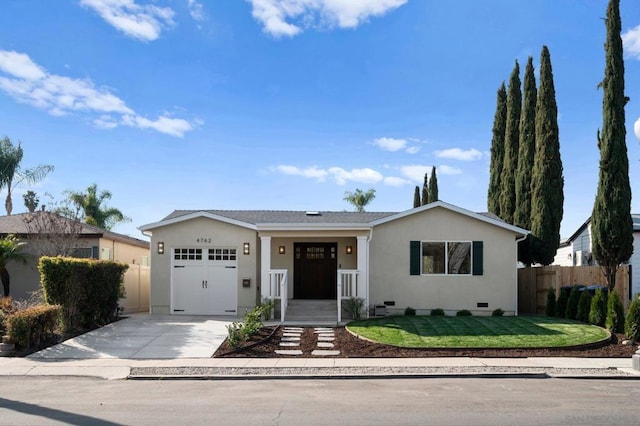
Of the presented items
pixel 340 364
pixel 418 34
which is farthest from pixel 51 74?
pixel 340 364

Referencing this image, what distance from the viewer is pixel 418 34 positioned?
15.1m

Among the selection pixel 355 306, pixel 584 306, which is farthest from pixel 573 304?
pixel 355 306

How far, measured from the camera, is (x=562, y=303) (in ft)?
56.6

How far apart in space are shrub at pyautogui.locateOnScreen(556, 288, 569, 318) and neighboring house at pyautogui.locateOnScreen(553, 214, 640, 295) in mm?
4871

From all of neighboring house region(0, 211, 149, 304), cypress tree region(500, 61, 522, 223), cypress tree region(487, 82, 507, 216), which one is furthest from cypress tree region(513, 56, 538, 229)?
neighboring house region(0, 211, 149, 304)

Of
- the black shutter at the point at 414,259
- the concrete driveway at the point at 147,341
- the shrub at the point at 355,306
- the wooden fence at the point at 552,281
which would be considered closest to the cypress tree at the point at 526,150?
the wooden fence at the point at 552,281

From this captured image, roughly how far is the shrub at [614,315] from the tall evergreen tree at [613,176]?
1317 millimetres

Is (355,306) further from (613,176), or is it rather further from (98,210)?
(98,210)

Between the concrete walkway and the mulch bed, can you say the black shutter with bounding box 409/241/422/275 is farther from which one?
the concrete walkway

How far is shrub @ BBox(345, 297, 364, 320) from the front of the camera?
672 inches

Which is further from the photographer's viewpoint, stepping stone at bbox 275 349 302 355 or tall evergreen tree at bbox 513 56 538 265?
tall evergreen tree at bbox 513 56 538 265

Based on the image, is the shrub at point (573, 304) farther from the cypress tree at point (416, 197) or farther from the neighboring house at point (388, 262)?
the cypress tree at point (416, 197)

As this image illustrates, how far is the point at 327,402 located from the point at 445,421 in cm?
189

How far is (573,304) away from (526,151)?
8224 millimetres
